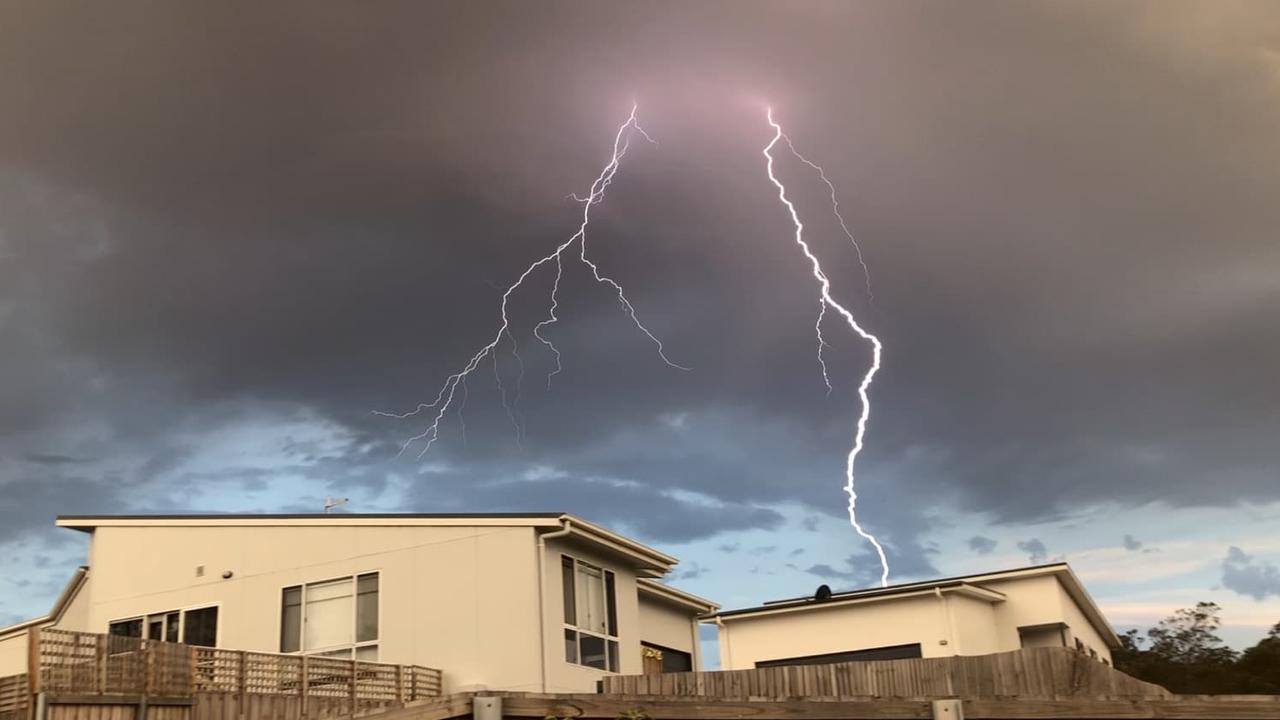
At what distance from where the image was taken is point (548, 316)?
3219 centimetres

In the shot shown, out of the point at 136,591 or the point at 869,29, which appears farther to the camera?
the point at 869,29

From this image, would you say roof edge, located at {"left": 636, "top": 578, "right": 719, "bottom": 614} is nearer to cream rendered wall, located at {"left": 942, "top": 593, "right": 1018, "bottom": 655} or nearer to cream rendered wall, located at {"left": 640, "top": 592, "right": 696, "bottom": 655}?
cream rendered wall, located at {"left": 640, "top": 592, "right": 696, "bottom": 655}

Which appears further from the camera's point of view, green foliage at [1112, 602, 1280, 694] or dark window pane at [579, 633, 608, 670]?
green foliage at [1112, 602, 1280, 694]

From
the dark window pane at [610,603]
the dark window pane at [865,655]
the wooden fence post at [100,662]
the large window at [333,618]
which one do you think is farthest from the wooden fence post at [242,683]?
the dark window pane at [865,655]

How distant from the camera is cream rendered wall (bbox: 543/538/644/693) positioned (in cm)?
1666

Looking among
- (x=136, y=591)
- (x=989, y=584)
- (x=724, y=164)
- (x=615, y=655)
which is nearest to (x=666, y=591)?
(x=615, y=655)

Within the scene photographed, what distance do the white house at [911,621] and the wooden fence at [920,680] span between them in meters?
15.8

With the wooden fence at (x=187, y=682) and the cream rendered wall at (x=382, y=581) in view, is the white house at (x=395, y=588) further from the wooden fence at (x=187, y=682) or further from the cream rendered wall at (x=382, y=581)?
the wooden fence at (x=187, y=682)

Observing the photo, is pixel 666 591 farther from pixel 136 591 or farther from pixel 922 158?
pixel 922 158

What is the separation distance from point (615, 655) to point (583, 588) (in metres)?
1.35

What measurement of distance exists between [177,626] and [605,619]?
727 centimetres

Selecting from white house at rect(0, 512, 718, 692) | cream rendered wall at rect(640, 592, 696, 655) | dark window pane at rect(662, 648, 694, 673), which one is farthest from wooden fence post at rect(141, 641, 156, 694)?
dark window pane at rect(662, 648, 694, 673)

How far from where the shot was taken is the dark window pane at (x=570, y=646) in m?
17.2

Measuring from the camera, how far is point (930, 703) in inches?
223
